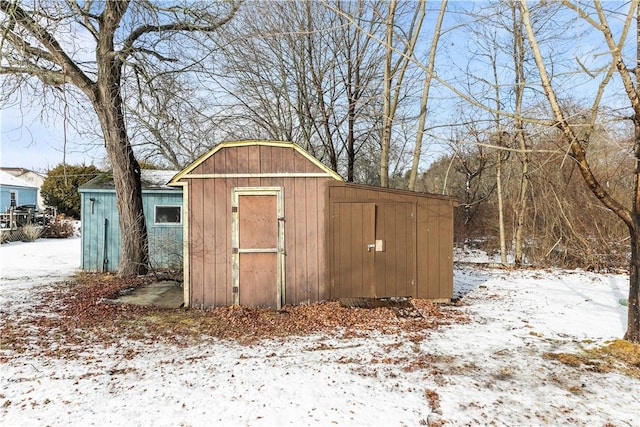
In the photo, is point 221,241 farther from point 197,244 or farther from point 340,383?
point 340,383

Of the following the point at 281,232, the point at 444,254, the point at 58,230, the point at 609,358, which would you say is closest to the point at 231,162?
the point at 281,232

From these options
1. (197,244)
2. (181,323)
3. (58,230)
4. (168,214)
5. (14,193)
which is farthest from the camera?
(14,193)

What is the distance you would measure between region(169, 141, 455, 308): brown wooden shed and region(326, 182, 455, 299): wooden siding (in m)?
0.02

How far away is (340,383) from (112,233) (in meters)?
9.57

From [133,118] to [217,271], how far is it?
5.24 metres

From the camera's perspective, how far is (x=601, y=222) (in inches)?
454

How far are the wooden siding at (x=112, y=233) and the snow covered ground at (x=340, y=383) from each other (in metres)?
6.59

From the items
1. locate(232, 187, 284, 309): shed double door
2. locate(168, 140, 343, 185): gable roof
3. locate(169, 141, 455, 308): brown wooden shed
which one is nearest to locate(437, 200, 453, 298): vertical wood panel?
locate(169, 141, 455, 308): brown wooden shed

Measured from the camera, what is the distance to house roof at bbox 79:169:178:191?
1077 cm

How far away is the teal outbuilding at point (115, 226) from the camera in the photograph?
10.8 metres

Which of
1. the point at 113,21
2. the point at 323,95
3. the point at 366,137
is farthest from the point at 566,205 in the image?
the point at 113,21

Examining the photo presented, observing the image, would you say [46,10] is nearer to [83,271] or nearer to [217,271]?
[217,271]

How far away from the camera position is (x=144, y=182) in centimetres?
1132

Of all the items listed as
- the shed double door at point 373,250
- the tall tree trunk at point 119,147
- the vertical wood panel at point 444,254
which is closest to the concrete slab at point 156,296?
the tall tree trunk at point 119,147
